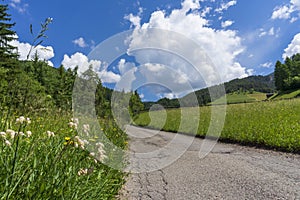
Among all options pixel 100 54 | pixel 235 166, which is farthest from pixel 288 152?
pixel 100 54

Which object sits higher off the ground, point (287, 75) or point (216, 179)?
point (287, 75)

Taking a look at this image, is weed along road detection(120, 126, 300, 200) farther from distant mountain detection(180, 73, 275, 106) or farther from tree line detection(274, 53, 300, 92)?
tree line detection(274, 53, 300, 92)

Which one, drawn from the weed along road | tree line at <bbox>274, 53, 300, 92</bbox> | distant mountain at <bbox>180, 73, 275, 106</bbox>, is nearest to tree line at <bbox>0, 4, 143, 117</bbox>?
the weed along road

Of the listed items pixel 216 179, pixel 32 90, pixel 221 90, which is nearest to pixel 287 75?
pixel 221 90

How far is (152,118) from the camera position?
2827cm

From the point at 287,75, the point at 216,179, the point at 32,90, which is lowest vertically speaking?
the point at 216,179

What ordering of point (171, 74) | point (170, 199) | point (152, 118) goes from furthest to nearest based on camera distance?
point (152, 118), point (171, 74), point (170, 199)

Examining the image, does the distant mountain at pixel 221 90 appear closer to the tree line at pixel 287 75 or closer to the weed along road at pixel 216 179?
the weed along road at pixel 216 179

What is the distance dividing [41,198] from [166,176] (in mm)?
3185

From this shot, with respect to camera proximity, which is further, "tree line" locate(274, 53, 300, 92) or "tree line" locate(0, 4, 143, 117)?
"tree line" locate(274, 53, 300, 92)

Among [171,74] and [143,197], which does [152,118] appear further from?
[143,197]

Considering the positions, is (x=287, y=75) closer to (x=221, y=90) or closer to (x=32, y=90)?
(x=221, y=90)

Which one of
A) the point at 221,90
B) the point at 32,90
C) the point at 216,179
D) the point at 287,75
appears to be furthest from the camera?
the point at 287,75

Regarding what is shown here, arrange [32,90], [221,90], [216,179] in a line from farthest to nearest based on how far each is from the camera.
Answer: [221,90] < [216,179] < [32,90]
